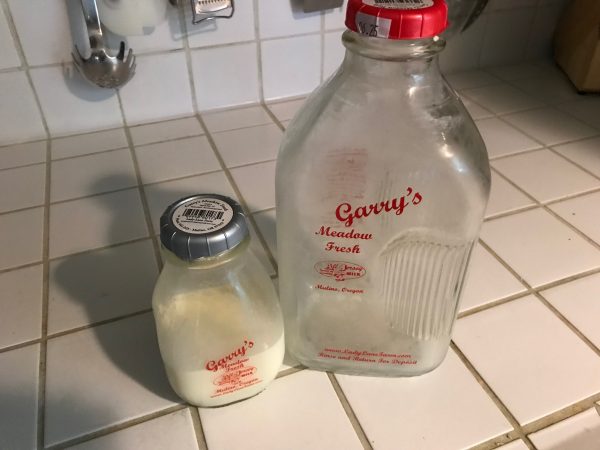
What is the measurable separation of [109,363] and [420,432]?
25 cm

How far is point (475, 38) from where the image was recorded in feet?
3.01

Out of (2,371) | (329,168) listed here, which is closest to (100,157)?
(2,371)

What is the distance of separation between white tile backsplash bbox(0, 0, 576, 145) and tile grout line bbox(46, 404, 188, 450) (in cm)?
51

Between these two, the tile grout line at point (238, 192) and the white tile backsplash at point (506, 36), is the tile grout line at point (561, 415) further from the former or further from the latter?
the white tile backsplash at point (506, 36)

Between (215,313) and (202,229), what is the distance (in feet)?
0.23

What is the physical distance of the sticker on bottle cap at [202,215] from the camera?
12.4 inches

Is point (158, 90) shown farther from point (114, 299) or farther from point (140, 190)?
point (114, 299)

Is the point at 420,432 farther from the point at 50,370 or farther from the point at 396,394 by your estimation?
the point at 50,370

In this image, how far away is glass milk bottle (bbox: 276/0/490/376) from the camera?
11.9 inches

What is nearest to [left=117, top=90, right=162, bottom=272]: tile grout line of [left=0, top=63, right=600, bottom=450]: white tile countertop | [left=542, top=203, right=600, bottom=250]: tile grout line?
[left=0, top=63, right=600, bottom=450]: white tile countertop

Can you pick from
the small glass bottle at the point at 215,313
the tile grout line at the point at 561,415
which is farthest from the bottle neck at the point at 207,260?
the tile grout line at the point at 561,415

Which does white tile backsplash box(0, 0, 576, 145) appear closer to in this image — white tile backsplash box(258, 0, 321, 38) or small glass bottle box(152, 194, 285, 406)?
white tile backsplash box(258, 0, 321, 38)

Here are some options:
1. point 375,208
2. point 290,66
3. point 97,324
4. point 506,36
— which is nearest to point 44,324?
point 97,324

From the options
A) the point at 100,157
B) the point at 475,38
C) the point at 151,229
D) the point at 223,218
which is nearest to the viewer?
the point at 223,218
